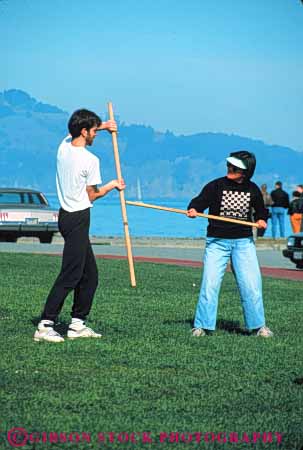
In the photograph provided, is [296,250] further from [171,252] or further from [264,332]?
[264,332]

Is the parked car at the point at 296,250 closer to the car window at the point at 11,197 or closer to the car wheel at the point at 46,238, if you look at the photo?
the car wheel at the point at 46,238

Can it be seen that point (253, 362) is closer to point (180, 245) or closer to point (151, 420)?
point (151, 420)

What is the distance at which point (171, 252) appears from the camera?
2855 centimetres

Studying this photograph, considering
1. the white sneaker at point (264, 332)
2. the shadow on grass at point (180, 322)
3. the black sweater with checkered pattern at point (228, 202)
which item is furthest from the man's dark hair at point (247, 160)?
the shadow on grass at point (180, 322)

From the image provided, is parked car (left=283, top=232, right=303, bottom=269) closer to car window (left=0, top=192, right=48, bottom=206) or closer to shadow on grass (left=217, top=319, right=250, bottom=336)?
car window (left=0, top=192, right=48, bottom=206)

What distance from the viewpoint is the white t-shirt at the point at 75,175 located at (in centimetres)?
958

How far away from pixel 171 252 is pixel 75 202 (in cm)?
1893

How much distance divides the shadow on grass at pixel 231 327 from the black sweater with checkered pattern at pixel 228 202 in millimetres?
947

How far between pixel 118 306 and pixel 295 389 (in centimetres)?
529

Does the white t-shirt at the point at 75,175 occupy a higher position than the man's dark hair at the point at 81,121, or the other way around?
the man's dark hair at the point at 81,121

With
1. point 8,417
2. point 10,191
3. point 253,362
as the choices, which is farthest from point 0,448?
point 10,191

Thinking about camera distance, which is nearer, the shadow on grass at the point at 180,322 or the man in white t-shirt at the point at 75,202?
the man in white t-shirt at the point at 75,202

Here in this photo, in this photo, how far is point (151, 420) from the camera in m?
6.75

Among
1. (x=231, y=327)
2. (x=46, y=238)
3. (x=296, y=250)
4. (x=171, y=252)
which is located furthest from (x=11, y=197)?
(x=231, y=327)
